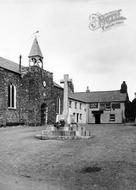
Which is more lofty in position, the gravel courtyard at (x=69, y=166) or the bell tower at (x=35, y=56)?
the bell tower at (x=35, y=56)

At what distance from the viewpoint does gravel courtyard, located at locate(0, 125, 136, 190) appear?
28.0ft

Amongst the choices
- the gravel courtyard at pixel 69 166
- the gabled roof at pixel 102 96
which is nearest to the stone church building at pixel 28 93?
the gravel courtyard at pixel 69 166

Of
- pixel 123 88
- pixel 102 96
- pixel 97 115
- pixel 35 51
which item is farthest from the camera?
pixel 123 88

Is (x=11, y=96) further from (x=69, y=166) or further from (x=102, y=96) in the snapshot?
(x=102, y=96)

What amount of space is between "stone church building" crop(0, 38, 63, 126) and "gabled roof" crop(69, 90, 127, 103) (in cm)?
2413

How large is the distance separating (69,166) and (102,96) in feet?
185

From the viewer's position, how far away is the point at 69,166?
34.9ft

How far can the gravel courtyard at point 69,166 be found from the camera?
8536mm

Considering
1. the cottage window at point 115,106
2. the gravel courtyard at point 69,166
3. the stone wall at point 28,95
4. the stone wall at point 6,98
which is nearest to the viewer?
the gravel courtyard at point 69,166

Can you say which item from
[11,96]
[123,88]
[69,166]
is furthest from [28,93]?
[123,88]

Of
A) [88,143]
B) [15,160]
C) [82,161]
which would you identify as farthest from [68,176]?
[88,143]

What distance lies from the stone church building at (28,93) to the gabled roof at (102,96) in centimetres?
2413

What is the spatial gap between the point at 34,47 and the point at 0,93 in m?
9.65

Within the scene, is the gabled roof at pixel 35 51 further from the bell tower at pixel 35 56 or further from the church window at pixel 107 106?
the church window at pixel 107 106
